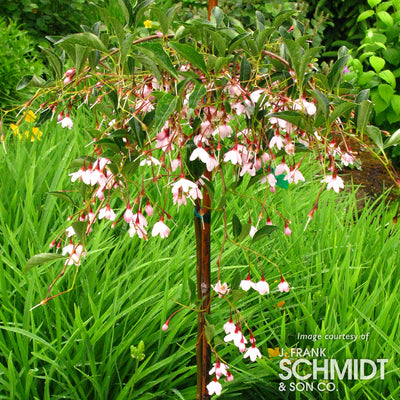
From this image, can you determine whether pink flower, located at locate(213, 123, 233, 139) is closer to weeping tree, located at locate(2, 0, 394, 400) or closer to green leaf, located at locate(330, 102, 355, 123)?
weeping tree, located at locate(2, 0, 394, 400)

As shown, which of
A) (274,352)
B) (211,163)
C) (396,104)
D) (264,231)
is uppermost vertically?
(211,163)

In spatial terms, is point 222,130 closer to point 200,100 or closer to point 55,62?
point 200,100

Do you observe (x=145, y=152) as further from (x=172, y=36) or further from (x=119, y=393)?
(x=119, y=393)

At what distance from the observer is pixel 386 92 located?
259 cm

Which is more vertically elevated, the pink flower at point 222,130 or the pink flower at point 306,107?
the pink flower at point 306,107

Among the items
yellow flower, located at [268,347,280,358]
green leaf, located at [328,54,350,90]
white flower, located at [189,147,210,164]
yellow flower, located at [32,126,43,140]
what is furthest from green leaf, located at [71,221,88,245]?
yellow flower, located at [32,126,43,140]

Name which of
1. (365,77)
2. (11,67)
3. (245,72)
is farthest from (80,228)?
(11,67)

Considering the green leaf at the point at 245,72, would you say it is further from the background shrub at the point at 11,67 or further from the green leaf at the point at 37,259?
the background shrub at the point at 11,67

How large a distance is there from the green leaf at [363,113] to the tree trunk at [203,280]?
11.2 inches

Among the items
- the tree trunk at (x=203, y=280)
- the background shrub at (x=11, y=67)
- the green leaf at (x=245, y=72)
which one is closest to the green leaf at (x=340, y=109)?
the green leaf at (x=245, y=72)

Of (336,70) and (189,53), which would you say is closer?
(189,53)

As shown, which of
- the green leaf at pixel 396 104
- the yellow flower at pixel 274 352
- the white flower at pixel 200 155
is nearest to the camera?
the white flower at pixel 200 155

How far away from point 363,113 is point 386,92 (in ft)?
6.95

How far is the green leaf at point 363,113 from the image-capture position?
0.67 m
